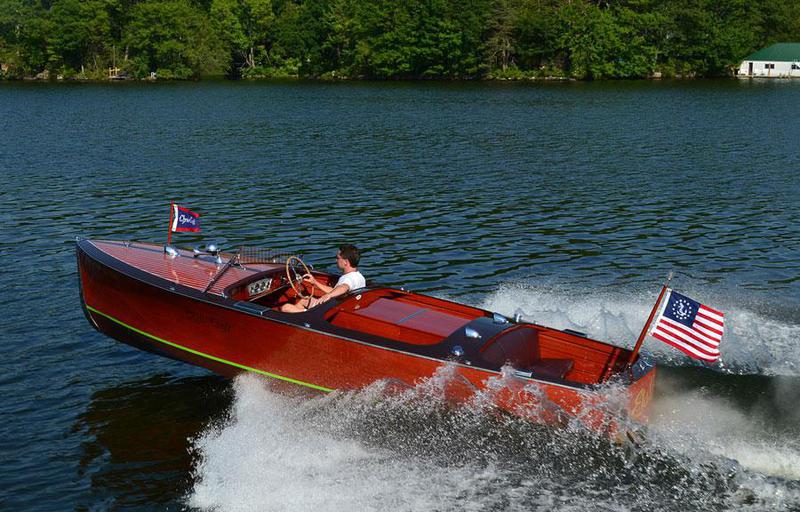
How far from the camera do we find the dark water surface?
10922mm

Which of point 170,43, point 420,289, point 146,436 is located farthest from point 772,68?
point 146,436

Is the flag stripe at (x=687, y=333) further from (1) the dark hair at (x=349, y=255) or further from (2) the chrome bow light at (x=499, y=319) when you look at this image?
(1) the dark hair at (x=349, y=255)

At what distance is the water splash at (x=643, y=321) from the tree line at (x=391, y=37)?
8660cm

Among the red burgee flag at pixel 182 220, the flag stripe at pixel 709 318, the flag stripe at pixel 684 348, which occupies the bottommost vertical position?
the flag stripe at pixel 684 348

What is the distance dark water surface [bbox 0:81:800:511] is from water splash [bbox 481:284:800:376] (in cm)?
7

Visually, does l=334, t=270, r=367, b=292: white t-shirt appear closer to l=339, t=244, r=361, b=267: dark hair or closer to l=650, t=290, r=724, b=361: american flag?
l=339, t=244, r=361, b=267: dark hair

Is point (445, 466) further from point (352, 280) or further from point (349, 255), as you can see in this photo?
point (349, 255)

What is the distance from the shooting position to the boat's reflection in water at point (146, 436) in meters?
11.2

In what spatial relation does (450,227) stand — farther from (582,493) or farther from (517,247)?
(582,493)

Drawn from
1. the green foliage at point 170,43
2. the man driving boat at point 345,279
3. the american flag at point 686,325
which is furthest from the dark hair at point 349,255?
the green foliage at point 170,43

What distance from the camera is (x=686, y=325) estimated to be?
10641 mm

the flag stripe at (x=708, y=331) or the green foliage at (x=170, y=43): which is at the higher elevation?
the green foliage at (x=170, y=43)

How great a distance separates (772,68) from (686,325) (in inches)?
4158

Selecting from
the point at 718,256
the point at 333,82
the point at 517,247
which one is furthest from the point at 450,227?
the point at 333,82
